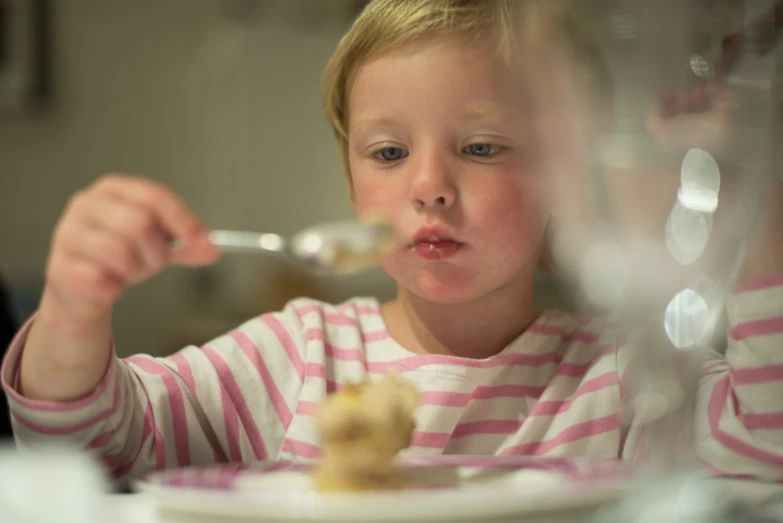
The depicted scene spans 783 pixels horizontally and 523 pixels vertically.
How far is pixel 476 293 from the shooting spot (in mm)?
749

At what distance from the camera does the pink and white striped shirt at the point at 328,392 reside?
567mm

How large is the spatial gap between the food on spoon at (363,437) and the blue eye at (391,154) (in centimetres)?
32

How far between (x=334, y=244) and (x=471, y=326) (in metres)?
0.36

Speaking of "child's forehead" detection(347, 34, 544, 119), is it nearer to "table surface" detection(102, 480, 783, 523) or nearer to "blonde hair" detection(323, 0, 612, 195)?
Result: "blonde hair" detection(323, 0, 612, 195)

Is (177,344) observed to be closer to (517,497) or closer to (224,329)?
(224,329)

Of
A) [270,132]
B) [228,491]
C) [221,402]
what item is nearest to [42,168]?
[270,132]

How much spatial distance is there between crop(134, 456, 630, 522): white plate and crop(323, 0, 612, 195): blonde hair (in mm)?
291

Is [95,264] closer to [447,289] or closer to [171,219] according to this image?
[171,219]

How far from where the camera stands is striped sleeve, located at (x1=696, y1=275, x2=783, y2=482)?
52cm

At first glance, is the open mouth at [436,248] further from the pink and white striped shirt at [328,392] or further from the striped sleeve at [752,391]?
the striped sleeve at [752,391]

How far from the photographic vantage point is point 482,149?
0.71 meters

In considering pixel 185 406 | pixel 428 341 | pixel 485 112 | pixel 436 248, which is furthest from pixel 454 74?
pixel 185 406

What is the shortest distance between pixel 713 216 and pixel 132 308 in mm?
2246

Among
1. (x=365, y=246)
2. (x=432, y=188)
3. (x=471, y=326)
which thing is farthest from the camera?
(x=471, y=326)
